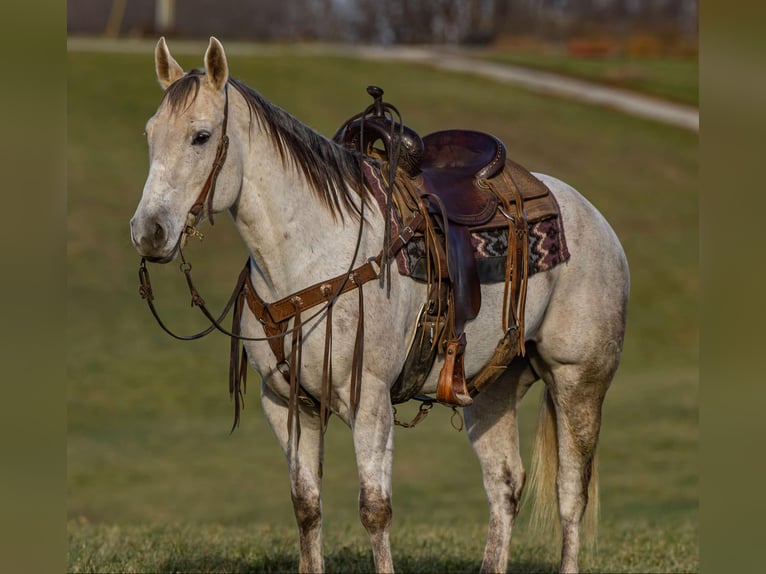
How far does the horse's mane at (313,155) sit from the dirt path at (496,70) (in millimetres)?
30899

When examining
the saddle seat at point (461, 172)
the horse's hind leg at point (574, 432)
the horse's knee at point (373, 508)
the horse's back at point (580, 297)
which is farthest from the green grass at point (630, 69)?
the horse's knee at point (373, 508)

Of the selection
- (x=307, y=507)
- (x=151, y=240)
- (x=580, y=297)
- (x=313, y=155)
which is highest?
(x=313, y=155)

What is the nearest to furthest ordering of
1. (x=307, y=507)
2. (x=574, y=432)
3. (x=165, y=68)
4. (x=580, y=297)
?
(x=165, y=68)
(x=307, y=507)
(x=580, y=297)
(x=574, y=432)

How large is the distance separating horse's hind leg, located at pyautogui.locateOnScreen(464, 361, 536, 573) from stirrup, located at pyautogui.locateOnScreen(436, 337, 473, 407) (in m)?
0.99

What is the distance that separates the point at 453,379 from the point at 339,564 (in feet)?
6.57

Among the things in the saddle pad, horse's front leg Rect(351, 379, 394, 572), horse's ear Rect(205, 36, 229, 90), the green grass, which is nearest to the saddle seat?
the saddle pad

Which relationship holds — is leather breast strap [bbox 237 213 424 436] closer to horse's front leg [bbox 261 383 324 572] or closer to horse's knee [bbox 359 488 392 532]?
horse's front leg [bbox 261 383 324 572]

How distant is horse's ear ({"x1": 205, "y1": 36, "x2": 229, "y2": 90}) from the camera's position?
404 cm

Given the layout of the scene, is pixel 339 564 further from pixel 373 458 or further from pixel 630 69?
pixel 630 69

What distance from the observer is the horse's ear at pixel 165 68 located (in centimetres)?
424

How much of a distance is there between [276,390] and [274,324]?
34cm

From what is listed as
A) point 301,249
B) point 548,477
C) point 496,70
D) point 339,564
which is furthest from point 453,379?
point 496,70

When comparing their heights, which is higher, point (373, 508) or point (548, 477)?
point (373, 508)

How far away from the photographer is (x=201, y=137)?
4082 millimetres
